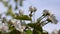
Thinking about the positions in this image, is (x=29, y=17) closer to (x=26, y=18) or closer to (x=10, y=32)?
(x=26, y=18)

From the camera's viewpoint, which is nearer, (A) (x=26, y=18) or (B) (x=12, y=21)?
(B) (x=12, y=21)

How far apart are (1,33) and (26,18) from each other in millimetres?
205

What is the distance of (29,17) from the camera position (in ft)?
3.17

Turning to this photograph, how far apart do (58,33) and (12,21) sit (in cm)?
20

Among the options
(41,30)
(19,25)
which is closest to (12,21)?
(19,25)

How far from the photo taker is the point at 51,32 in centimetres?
89

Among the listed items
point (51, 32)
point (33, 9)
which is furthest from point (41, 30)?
point (33, 9)

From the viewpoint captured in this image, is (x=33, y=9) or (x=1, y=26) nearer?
(x=1, y=26)

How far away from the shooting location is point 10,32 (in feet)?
2.69

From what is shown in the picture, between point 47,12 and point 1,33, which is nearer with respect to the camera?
point 1,33

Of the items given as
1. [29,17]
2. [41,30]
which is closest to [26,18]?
[29,17]

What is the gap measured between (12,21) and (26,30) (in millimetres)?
64

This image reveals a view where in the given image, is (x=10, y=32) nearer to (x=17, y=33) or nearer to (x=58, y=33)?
(x=17, y=33)

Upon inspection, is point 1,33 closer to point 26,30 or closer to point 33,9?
point 26,30
